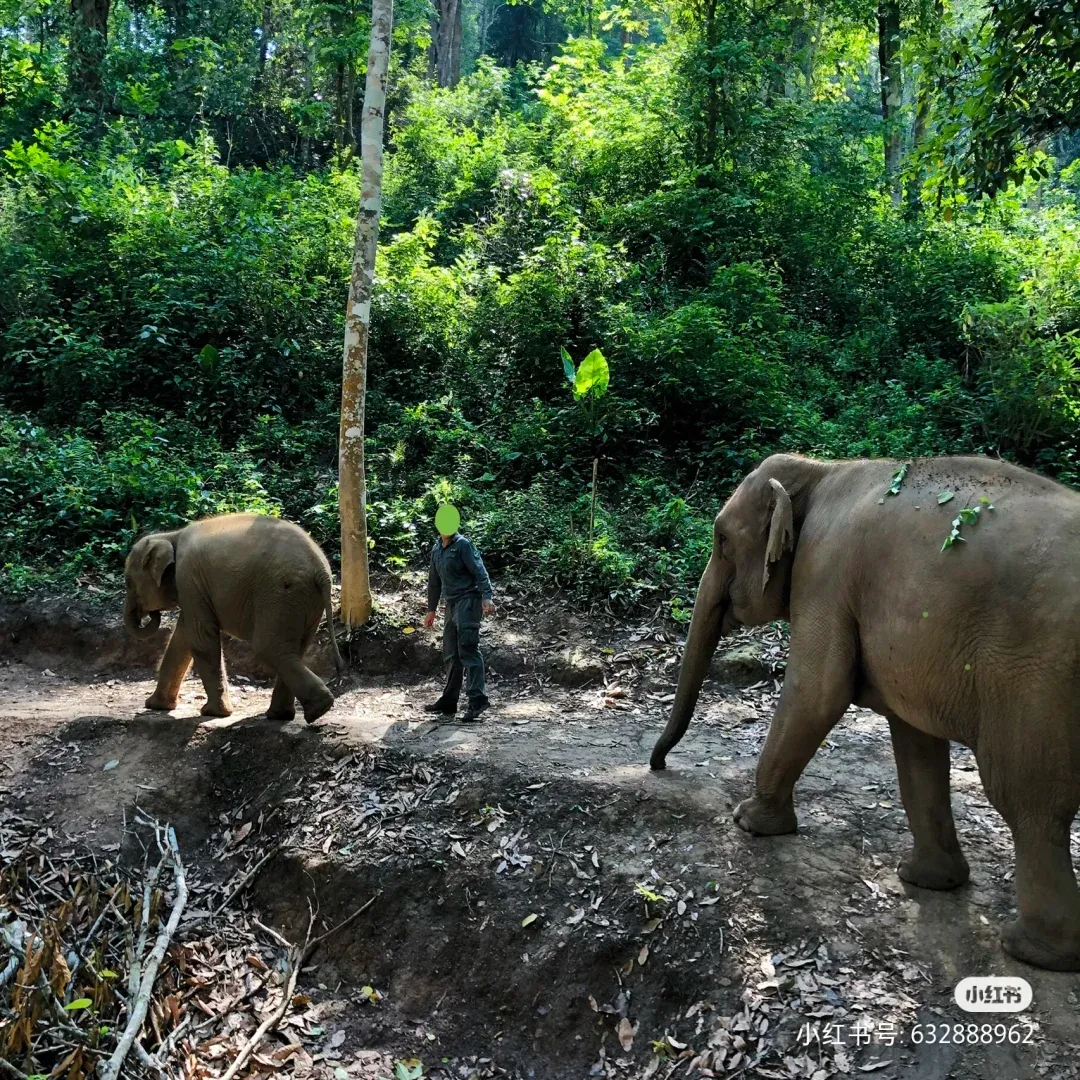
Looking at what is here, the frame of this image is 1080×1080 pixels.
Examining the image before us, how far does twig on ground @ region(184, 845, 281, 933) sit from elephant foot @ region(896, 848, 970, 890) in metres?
4.31

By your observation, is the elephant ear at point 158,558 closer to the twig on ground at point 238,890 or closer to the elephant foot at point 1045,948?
the twig on ground at point 238,890

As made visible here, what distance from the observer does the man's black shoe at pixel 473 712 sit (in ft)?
27.9

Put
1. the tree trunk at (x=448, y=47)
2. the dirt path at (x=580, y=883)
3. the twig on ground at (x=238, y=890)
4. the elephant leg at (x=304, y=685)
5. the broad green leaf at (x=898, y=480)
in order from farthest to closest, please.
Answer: the tree trunk at (x=448, y=47) < the elephant leg at (x=304, y=685) < the twig on ground at (x=238, y=890) < the broad green leaf at (x=898, y=480) < the dirt path at (x=580, y=883)

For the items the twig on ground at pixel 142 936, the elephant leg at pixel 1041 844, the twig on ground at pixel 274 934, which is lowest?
the twig on ground at pixel 274 934

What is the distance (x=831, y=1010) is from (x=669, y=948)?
3.24 feet

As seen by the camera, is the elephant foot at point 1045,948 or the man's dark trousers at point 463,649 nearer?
the elephant foot at point 1045,948

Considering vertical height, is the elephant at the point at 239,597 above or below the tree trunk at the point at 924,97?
below

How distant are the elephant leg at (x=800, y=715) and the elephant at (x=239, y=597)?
387 cm

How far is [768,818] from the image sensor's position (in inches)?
239

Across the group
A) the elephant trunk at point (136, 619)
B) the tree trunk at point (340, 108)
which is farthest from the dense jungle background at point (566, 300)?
the elephant trunk at point (136, 619)

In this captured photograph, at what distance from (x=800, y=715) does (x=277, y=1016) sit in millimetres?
3612

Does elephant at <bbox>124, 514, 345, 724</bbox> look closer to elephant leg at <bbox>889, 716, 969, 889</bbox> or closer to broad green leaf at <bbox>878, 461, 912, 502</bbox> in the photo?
elephant leg at <bbox>889, 716, 969, 889</bbox>

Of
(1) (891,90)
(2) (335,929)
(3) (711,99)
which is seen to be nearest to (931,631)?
(2) (335,929)

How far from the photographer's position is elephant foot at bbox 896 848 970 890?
18.4ft
